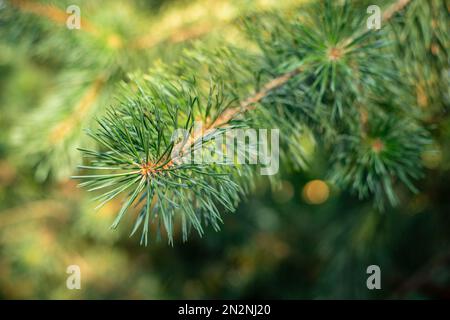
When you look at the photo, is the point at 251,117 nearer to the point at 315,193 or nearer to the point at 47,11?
the point at 47,11

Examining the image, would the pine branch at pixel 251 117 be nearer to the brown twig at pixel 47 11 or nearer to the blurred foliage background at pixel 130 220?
the blurred foliage background at pixel 130 220

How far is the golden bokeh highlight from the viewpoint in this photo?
61.3 inches

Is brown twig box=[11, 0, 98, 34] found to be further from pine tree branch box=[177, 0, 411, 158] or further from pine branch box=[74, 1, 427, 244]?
pine tree branch box=[177, 0, 411, 158]

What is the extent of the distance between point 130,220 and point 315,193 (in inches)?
34.4

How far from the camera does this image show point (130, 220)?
123 centimetres

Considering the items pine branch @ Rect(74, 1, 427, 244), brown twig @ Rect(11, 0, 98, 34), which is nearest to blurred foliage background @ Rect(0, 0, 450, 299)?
brown twig @ Rect(11, 0, 98, 34)

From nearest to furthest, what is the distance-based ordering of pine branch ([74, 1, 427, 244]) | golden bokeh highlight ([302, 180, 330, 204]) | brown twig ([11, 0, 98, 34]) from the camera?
pine branch ([74, 1, 427, 244]), brown twig ([11, 0, 98, 34]), golden bokeh highlight ([302, 180, 330, 204])

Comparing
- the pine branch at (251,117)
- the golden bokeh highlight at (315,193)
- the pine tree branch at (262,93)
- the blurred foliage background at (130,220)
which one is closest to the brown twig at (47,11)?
the blurred foliage background at (130,220)

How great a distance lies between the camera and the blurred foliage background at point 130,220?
0.63 meters

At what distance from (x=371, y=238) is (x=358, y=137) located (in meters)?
0.50

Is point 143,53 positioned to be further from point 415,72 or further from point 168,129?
point 415,72

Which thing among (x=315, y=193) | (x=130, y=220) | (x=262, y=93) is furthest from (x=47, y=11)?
(x=315, y=193)

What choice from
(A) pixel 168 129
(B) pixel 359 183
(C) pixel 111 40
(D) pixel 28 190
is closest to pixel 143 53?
(C) pixel 111 40

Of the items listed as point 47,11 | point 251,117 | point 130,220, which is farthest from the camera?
point 130,220
